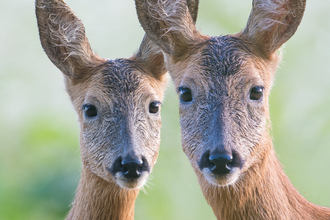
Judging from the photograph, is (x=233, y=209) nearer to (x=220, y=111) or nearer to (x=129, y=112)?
(x=220, y=111)

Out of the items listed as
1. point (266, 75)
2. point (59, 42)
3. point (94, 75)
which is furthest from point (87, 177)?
point (266, 75)

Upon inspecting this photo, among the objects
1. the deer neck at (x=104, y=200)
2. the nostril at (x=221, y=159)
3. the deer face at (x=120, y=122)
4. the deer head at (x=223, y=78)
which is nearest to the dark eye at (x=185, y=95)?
the deer head at (x=223, y=78)

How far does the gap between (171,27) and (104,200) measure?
6.99 ft

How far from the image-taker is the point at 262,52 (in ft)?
15.1

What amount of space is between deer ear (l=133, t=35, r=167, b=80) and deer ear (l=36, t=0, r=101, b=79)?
538 millimetres

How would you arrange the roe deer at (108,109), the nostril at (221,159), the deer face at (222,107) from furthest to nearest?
the roe deer at (108,109)
the deer face at (222,107)
the nostril at (221,159)

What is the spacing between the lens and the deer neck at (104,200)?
15.8 ft

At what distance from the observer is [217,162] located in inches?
148

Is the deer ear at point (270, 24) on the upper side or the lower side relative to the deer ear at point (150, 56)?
lower

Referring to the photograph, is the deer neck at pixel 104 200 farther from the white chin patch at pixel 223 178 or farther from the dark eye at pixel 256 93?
the dark eye at pixel 256 93

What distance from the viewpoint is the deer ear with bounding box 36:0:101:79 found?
4866 mm

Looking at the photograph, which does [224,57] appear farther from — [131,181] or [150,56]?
[131,181]

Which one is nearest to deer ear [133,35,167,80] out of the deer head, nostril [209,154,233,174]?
the deer head

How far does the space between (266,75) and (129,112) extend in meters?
1.54
